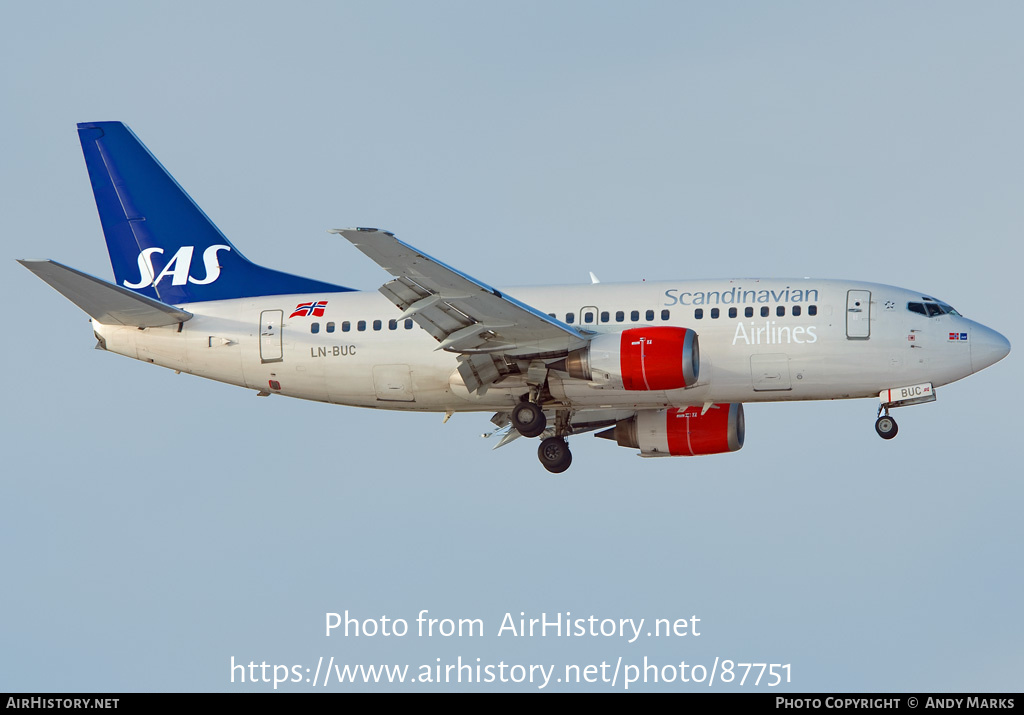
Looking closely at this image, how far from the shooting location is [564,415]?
4384 centimetres

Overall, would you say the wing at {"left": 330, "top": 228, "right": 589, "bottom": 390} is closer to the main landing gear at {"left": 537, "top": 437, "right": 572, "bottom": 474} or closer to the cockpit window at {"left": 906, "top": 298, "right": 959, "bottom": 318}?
the main landing gear at {"left": 537, "top": 437, "right": 572, "bottom": 474}

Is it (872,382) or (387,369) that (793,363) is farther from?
(387,369)

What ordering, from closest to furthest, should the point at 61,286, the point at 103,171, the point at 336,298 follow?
the point at 61,286 → the point at 336,298 → the point at 103,171

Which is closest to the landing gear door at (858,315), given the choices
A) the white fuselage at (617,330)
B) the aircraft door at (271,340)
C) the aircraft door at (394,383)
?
the white fuselage at (617,330)

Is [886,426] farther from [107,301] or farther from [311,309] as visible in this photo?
[107,301]

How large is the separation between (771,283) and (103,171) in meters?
21.1

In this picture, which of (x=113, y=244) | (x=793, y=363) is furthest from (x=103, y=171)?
(x=793, y=363)

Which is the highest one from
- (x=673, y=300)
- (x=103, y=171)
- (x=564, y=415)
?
(x=103, y=171)

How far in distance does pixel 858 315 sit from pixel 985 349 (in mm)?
3484

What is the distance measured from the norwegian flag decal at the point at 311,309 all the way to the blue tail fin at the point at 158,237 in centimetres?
118

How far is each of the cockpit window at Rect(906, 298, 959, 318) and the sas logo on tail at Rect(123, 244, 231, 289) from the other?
20394mm

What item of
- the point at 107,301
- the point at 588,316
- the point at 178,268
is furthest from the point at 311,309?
the point at 588,316

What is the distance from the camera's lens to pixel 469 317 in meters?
39.3

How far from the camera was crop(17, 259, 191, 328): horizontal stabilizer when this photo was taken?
39.1 meters
